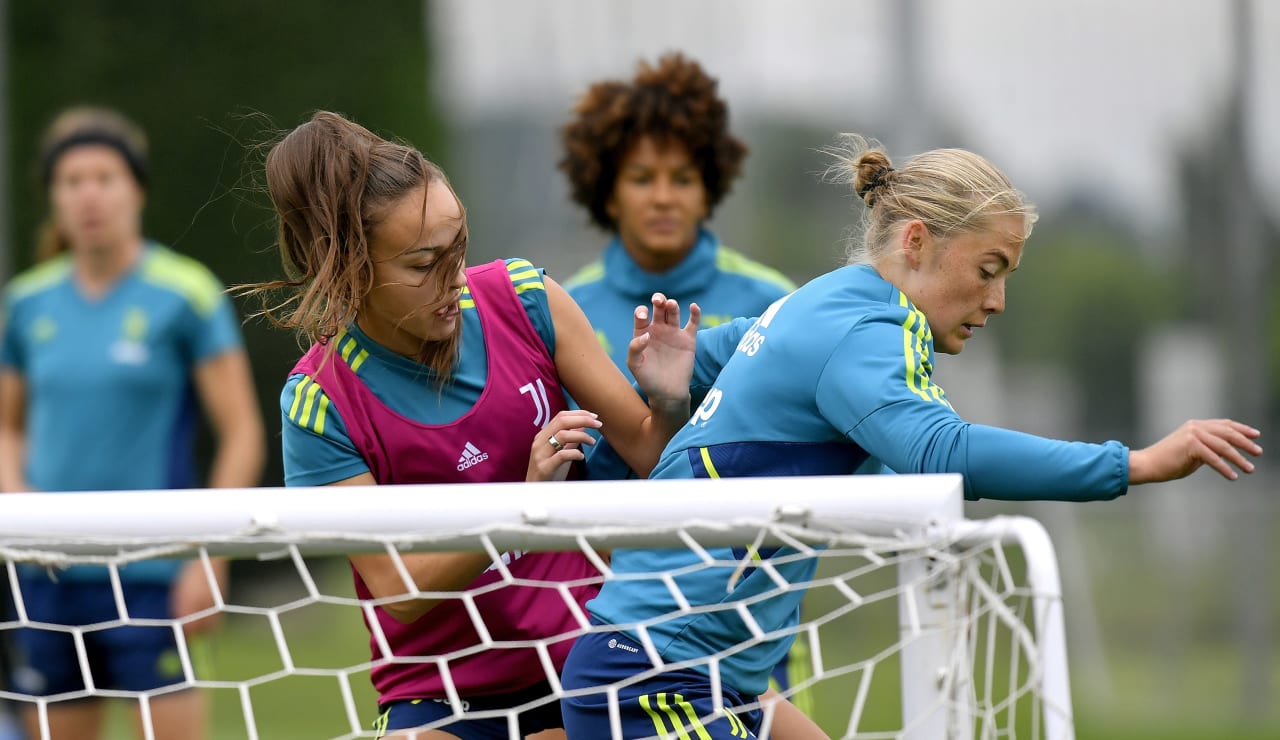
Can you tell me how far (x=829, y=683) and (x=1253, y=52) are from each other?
4595 millimetres

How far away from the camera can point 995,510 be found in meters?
8.30

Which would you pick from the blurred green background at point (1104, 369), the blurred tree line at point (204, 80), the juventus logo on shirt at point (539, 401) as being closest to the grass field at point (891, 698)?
the blurred green background at point (1104, 369)

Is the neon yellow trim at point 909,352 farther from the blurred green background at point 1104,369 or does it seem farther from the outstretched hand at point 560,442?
the blurred green background at point 1104,369

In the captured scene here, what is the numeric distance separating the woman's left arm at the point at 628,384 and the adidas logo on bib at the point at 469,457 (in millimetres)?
225

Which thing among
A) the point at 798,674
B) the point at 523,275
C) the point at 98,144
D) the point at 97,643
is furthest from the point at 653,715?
the point at 98,144

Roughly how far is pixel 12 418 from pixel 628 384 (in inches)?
108

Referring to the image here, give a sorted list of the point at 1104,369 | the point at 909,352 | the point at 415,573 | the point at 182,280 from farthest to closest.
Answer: the point at 1104,369, the point at 182,280, the point at 415,573, the point at 909,352

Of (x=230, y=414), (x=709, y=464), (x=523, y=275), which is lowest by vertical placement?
(x=709, y=464)

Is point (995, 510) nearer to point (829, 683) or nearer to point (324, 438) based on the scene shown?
point (829, 683)

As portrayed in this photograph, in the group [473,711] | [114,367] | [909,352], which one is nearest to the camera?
[909,352]

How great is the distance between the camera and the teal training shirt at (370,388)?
97.7 inches

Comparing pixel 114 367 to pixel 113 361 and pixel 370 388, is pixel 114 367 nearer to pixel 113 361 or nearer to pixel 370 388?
pixel 113 361

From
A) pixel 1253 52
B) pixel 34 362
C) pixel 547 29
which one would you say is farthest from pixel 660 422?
pixel 547 29

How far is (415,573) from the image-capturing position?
2463 mm
